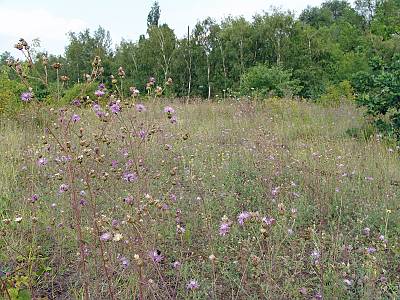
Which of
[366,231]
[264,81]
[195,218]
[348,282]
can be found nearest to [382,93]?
[366,231]

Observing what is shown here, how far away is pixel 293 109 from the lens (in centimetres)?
786

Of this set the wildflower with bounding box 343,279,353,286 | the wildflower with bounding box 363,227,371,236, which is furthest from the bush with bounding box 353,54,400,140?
the wildflower with bounding box 343,279,353,286

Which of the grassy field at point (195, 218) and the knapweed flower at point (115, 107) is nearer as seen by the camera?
the grassy field at point (195, 218)

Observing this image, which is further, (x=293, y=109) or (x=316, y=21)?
(x=316, y=21)

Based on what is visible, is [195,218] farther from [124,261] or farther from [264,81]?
[264,81]

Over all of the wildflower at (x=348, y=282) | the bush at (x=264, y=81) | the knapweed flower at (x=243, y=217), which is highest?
the bush at (x=264, y=81)

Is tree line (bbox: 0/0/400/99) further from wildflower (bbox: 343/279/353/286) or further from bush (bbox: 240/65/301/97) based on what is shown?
wildflower (bbox: 343/279/353/286)

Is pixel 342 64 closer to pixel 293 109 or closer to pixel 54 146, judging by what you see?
pixel 293 109

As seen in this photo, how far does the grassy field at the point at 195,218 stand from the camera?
1.97 m

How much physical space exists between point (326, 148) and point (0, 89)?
607 cm

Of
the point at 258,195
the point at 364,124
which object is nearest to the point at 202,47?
the point at 364,124

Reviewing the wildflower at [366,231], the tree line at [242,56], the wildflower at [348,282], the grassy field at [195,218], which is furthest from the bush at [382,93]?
the tree line at [242,56]

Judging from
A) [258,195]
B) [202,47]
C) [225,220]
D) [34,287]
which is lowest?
[34,287]

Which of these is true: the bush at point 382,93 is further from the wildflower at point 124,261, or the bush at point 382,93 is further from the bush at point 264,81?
the bush at point 264,81
